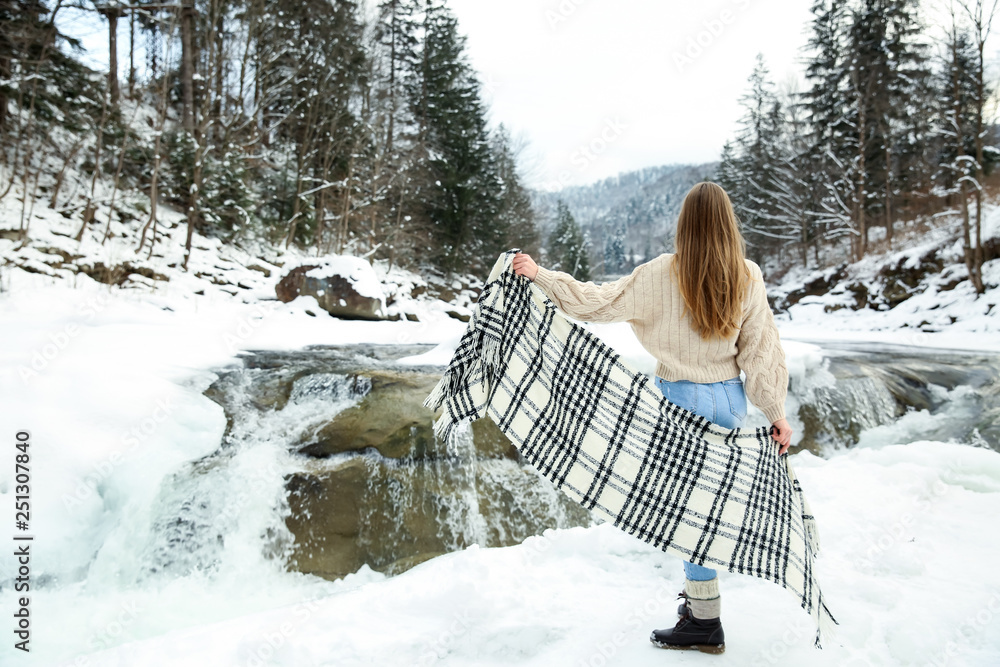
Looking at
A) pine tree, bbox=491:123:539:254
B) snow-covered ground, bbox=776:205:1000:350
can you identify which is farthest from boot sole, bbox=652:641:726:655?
pine tree, bbox=491:123:539:254

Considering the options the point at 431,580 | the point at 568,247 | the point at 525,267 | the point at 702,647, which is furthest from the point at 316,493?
the point at 568,247

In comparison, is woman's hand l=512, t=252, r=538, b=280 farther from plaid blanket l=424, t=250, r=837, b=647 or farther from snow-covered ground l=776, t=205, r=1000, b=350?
snow-covered ground l=776, t=205, r=1000, b=350

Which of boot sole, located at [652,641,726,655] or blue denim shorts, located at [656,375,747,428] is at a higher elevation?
blue denim shorts, located at [656,375,747,428]

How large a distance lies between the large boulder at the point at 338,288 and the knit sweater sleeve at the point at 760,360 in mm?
9768

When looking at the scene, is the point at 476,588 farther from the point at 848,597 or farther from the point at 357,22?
the point at 357,22

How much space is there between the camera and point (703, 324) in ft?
6.32

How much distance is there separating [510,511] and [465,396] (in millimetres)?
2802

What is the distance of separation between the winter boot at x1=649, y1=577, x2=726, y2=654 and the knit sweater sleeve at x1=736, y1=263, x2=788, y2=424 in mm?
740

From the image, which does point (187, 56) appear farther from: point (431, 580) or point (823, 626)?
point (823, 626)

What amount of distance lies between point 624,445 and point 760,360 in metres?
0.64

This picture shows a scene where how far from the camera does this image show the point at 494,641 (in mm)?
2168

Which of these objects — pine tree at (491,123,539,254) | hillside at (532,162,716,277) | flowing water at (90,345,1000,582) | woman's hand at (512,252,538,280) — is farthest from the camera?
hillside at (532,162,716,277)

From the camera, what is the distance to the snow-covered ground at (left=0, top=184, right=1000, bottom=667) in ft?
6.97

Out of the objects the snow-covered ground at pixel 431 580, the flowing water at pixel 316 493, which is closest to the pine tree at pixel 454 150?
the flowing water at pixel 316 493
